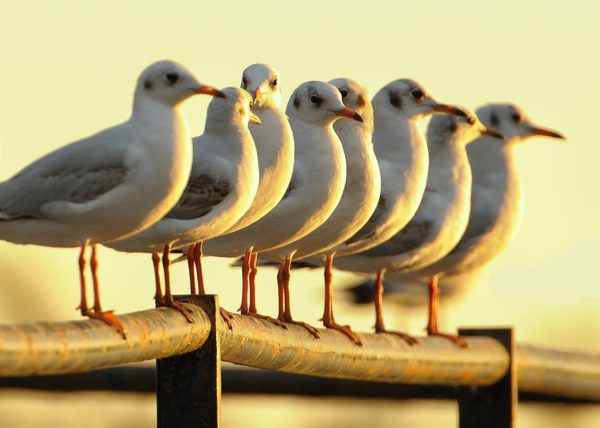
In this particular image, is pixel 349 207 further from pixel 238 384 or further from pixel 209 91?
pixel 209 91

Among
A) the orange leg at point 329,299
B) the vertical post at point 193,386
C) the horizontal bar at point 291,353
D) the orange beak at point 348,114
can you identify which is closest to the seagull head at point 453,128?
the orange leg at point 329,299

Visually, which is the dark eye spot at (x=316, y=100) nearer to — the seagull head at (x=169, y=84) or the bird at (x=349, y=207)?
the bird at (x=349, y=207)

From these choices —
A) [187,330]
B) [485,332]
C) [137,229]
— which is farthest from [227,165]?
[187,330]

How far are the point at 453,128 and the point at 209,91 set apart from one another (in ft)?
16.2

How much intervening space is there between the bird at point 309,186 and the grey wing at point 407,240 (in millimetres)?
1978

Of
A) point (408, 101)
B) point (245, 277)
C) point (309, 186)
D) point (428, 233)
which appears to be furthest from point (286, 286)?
point (408, 101)

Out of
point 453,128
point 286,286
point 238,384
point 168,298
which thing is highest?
point 453,128

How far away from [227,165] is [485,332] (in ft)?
6.03

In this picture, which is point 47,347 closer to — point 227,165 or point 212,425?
point 212,425

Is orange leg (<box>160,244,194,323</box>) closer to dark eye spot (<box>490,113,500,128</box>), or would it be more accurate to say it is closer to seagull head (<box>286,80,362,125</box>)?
seagull head (<box>286,80,362,125</box>)

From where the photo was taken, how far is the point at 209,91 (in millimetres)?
11492

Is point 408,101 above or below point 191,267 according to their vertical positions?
above

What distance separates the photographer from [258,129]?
12.5 meters

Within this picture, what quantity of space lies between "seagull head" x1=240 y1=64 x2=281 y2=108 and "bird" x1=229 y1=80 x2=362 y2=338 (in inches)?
12.7
